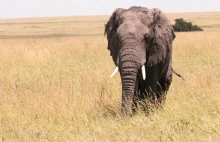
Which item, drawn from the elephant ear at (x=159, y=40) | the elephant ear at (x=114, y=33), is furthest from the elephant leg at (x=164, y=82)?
the elephant ear at (x=114, y=33)

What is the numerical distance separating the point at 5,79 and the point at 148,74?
16.9 feet

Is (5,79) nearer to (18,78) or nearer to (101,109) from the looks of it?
(18,78)

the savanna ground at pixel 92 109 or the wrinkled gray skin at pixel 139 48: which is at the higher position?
the wrinkled gray skin at pixel 139 48

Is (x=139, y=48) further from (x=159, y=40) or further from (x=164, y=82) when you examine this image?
(x=164, y=82)

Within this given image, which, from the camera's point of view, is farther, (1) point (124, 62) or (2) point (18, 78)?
(2) point (18, 78)

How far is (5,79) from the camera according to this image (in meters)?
10.7

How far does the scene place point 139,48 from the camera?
6.01 metres

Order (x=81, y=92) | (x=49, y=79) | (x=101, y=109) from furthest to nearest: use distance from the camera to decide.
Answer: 1. (x=49, y=79)
2. (x=81, y=92)
3. (x=101, y=109)

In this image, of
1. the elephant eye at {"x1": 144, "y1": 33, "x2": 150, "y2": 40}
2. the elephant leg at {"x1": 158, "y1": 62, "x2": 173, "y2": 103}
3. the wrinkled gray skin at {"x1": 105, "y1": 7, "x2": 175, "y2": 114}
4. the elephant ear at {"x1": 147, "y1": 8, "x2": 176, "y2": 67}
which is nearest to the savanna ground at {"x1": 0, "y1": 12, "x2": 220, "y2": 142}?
the elephant leg at {"x1": 158, "y1": 62, "x2": 173, "y2": 103}

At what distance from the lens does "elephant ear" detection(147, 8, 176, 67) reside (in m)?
6.35

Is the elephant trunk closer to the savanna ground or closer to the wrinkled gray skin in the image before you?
the wrinkled gray skin

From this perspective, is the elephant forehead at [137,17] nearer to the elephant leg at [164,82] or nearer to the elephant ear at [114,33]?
the elephant ear at [114,33]

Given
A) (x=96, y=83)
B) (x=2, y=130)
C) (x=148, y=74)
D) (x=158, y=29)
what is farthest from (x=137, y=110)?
(x=96, y=83)

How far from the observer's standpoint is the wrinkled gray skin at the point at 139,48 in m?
5.95
